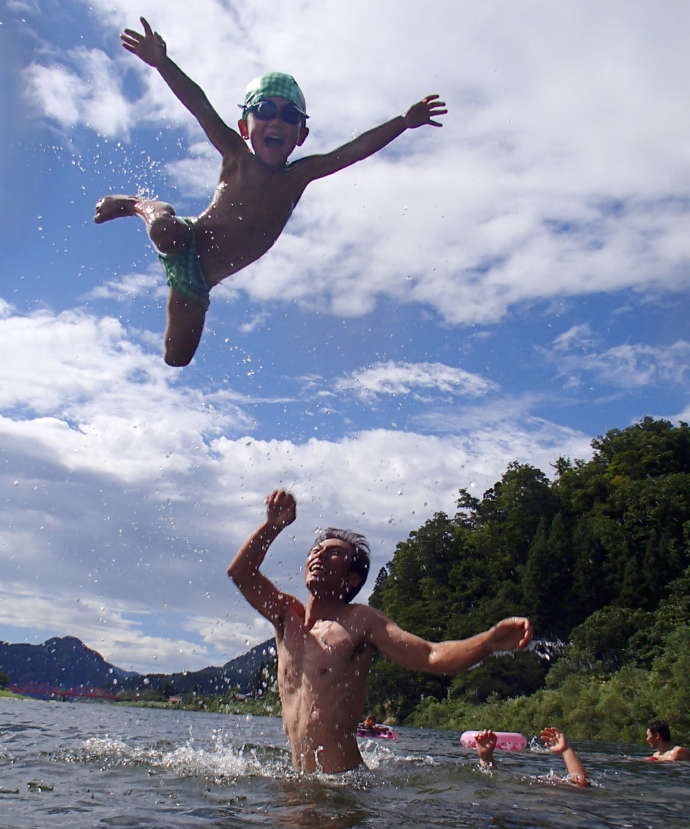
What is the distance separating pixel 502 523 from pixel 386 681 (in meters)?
18.9

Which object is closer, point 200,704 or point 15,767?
point 15,767

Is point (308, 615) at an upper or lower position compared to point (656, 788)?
upper

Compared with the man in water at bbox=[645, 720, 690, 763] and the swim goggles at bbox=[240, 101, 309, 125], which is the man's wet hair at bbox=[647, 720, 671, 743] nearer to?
the man in water at bbox=[645, 720, 690, 763]

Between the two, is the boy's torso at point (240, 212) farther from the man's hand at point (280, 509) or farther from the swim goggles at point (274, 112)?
the man's hand at point (280, 509)

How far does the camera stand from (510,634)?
409 cm

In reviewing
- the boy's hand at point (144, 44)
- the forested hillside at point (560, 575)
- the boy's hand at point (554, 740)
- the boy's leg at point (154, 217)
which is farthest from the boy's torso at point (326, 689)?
the forested hillside at point (560, 575)

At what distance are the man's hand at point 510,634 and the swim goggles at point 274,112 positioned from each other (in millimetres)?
3822

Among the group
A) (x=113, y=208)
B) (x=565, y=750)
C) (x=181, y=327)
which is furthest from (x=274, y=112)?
(x=565, y=750)

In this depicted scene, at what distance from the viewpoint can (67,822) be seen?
3.71 metres

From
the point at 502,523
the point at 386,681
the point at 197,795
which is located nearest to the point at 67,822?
the point at 197,795

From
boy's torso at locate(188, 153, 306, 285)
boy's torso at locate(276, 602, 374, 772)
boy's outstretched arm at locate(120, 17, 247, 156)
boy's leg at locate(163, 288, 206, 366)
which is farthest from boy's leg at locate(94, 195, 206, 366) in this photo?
boy's torso at locate(276, 602, 374, 772)

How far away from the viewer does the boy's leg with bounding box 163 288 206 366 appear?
5531mm

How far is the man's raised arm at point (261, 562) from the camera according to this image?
16.7ft

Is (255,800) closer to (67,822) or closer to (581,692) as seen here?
(67,822)
